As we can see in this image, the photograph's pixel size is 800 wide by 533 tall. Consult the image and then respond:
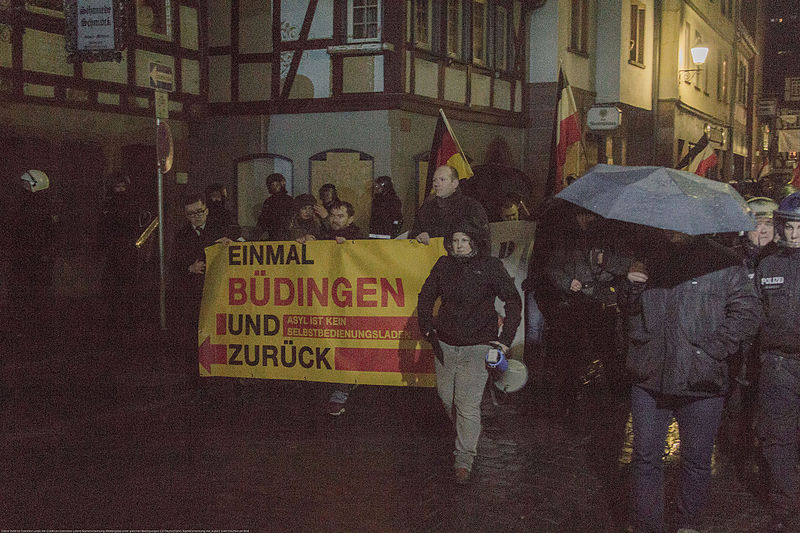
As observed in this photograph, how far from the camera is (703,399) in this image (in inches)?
192

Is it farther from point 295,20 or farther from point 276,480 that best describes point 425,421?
point 295,20

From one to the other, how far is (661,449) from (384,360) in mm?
3291

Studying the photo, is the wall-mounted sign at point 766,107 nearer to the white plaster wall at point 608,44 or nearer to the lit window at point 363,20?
the white plaster wall at point 608,44

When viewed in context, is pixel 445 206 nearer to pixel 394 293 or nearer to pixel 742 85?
pixel 394 293

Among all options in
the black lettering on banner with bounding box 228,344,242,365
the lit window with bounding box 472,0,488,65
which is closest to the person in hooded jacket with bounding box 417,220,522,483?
the black lettering on banner with bounding box 228,344,242,365

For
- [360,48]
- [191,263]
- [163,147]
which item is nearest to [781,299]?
[191,263]

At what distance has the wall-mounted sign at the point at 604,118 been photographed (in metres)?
22.4

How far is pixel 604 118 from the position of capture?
889 inches

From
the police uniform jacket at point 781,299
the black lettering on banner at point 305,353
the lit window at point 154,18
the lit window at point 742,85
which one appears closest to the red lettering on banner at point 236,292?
the black lettering on banner at point 305,353

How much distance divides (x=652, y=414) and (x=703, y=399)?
273 mm

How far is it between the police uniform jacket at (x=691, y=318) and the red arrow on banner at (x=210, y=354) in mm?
4430

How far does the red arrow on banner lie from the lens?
836 centimetres

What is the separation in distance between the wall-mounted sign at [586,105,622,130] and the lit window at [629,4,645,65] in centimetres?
493

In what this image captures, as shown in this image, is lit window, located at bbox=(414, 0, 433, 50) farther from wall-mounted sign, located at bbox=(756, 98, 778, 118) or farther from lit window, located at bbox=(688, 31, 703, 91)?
wall-mounted sign, located at bbox=(756, 98, 778, 118)
